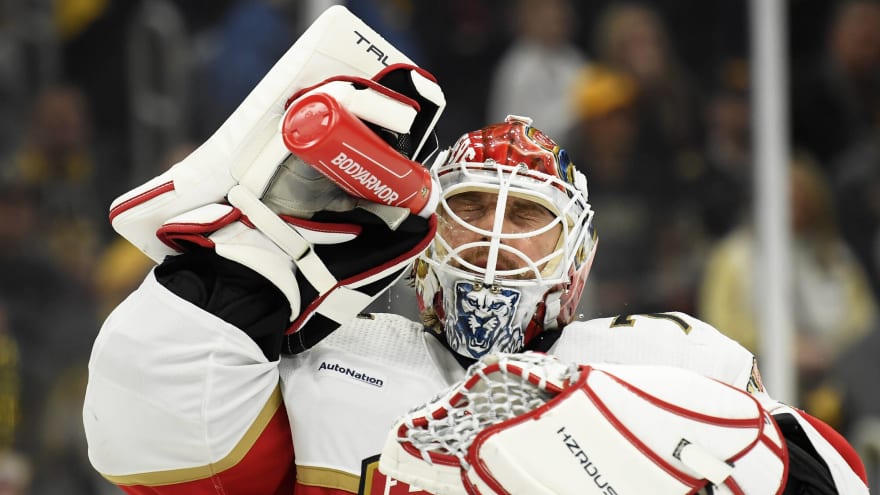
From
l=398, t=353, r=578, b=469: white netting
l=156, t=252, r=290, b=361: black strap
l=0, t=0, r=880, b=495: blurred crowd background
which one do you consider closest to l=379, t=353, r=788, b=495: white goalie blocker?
l=398, t=353, r=578, b=469: white netting

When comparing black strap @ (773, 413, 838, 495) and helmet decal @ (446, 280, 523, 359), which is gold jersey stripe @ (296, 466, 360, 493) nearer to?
helmet decal @ (446, 280, 523, 359)

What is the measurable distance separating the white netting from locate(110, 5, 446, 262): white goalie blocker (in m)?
0.26

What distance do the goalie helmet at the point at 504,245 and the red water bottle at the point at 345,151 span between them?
0.21m

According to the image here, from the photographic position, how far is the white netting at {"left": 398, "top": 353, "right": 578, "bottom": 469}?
127 cm

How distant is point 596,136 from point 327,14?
2.06 m

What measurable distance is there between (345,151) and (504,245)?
306 mm

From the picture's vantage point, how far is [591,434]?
1242mm

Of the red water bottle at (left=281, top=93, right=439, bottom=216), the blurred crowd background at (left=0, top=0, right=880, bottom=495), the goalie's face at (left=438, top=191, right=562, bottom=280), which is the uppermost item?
the red water bottle at (left=281, top=93, right=439, bottom=216)

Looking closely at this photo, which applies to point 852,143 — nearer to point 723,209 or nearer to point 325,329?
point 723,209

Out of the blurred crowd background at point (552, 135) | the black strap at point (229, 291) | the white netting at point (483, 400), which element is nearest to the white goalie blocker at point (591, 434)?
the white netting at point (483, 400)

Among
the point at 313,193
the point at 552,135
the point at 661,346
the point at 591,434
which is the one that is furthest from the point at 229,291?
the point at 552,135

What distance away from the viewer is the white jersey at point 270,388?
1.42 meters

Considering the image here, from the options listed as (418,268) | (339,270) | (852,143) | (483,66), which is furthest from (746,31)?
(339,270)

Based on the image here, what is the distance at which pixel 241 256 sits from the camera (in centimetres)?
141
